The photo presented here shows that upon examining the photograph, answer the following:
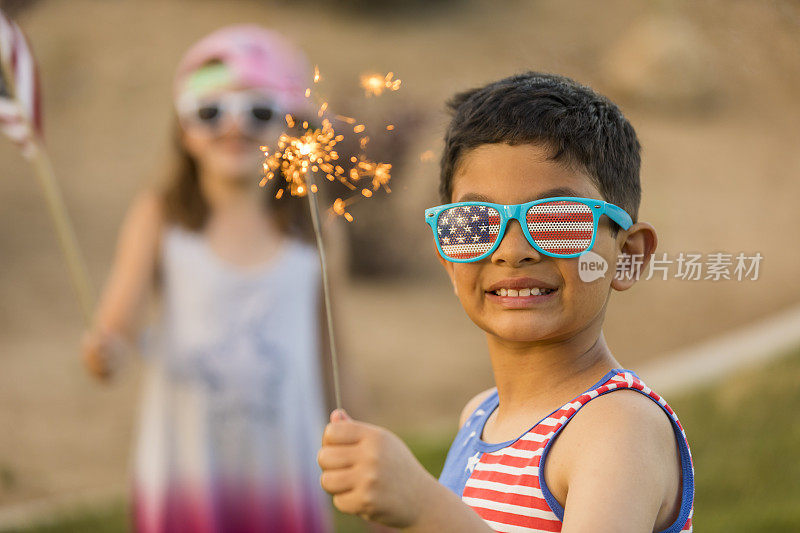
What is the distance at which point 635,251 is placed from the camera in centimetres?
152

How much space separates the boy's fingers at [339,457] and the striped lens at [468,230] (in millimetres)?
369

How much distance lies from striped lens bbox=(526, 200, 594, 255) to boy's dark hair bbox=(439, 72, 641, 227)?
0.24 ft

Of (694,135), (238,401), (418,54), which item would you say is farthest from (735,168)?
(238,401)

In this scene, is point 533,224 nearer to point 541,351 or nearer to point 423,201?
point 541,351

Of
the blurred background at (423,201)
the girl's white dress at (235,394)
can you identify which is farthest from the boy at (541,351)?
the blurred background at (423,201)

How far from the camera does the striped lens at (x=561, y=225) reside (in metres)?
1.37

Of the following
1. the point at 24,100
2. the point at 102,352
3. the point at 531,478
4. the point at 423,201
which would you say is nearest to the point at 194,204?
the point at 102,352

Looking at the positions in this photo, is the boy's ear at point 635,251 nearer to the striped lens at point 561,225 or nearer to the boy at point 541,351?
the boy at point 541,351

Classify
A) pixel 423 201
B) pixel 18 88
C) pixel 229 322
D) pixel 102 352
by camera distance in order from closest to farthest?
pixel 18 88 < pixel 102 352 < pixel 229 322 < pixel 423 201

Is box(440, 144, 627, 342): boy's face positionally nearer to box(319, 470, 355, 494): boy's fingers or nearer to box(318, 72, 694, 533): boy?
box(318, 72, 694, 533): boy

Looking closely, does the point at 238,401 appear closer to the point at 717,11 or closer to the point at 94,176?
the point at 94,176

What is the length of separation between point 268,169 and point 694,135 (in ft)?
28.5

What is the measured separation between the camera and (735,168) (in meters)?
9.19

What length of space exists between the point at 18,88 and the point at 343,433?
1.88 m
